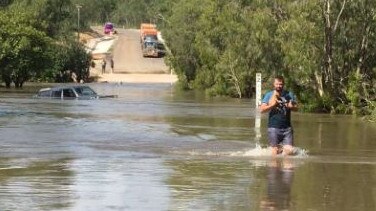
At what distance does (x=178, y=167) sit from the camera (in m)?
13.8

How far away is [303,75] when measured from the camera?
33.2m

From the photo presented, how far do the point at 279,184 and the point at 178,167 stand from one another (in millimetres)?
2500

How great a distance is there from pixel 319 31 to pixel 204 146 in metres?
14.6

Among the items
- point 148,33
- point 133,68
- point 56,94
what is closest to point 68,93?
point 56,94

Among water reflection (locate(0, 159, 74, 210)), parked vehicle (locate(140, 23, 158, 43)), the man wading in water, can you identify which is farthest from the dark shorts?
parked vehicle (locate(140, 23, 158, 43))

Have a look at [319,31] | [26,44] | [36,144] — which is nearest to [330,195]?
[36,144]

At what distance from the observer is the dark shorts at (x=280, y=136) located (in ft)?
50.5

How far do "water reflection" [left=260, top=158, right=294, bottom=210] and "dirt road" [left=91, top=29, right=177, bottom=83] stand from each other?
7161 cm

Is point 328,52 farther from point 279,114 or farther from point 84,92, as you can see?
point 279,114

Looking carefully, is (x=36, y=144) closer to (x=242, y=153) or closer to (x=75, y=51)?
(x=242, y=153)

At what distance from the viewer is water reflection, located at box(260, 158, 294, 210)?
9.99m

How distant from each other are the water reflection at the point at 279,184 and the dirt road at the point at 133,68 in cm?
7161

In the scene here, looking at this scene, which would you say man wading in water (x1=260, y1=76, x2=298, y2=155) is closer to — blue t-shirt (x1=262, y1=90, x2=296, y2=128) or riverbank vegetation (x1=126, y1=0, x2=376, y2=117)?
blue t-shirt (x1=262, y1=90, x2=296, y2=128)

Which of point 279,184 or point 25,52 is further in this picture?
point 25,52
